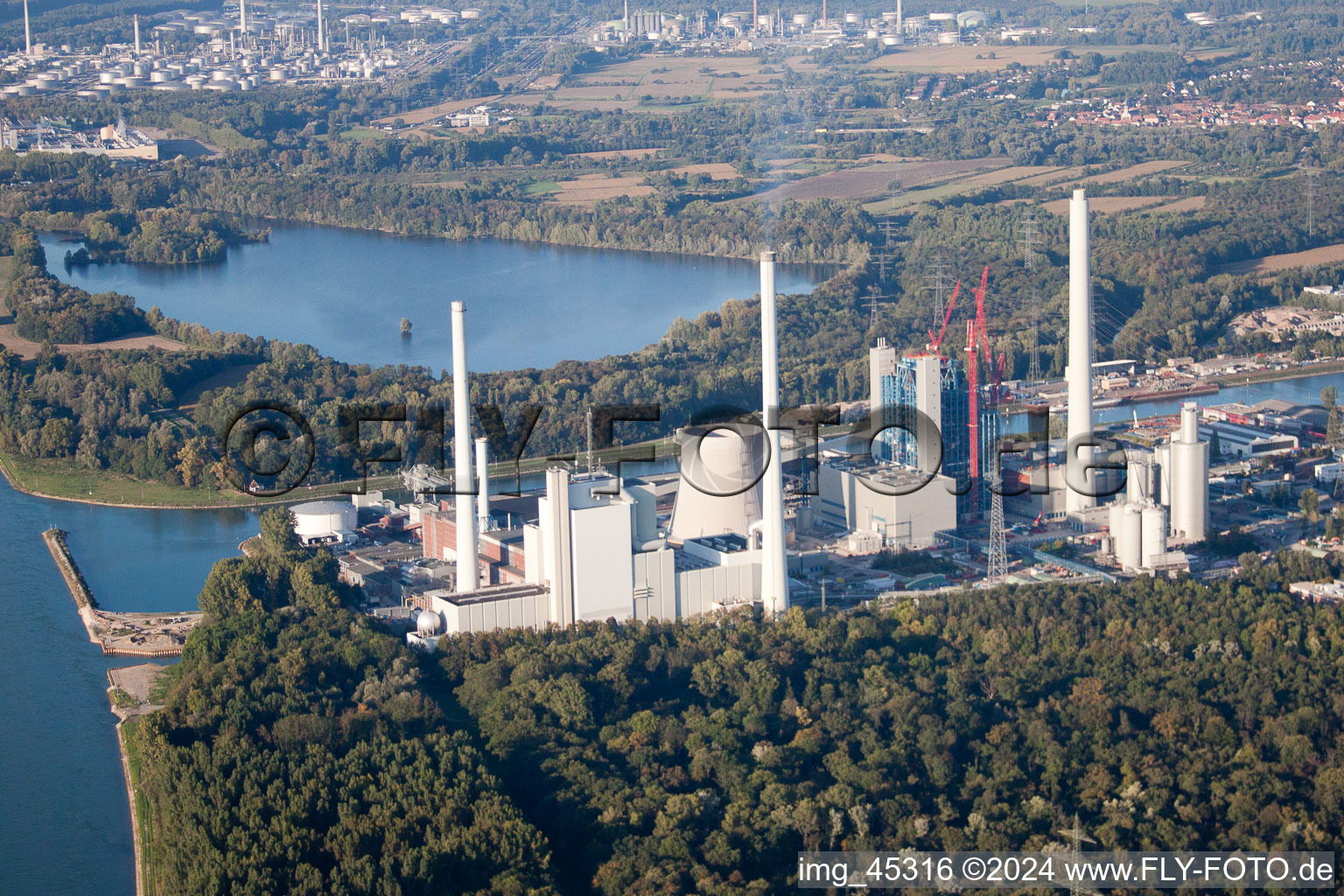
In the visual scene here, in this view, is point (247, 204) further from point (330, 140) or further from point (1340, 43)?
point (1340, 43)

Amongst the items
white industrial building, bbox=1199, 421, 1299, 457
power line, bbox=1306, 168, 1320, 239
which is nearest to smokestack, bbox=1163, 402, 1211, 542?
white industrial building, bbox=1199, 421, 1299, 457

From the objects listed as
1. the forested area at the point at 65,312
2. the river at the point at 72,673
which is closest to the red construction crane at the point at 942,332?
the river at the point at 72,673

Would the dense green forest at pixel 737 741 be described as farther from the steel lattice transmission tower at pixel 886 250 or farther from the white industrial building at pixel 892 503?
the steel lattice transmission tower at pixel 886 250

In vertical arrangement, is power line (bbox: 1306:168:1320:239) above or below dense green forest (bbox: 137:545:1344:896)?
above

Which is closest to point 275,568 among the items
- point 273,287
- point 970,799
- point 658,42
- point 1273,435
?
point 970,799

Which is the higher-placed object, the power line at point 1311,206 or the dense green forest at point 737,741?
the power line at point 1311,206

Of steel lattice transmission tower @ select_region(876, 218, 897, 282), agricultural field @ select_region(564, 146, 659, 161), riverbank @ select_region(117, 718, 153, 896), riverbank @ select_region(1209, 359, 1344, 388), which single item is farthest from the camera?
agricultural field @ select_region(564, 146, 659, 161)

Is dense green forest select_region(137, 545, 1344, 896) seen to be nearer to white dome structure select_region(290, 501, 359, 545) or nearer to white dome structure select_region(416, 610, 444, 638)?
white dome structure select_region(416, 610, 444, 638)
